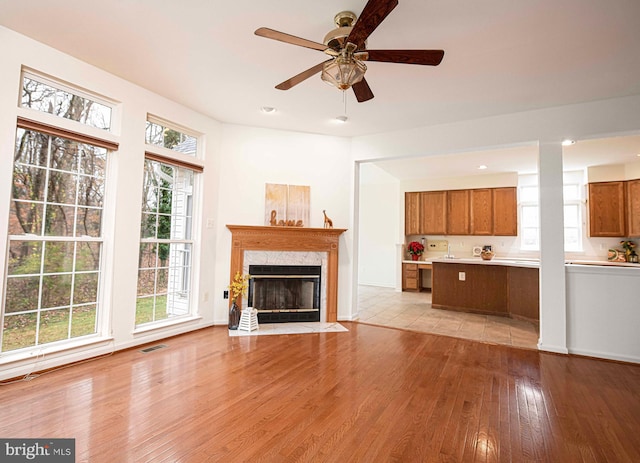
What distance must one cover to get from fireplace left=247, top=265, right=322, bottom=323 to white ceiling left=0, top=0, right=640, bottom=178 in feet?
7.39

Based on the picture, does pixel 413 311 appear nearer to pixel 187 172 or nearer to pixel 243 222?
pixel 243 222

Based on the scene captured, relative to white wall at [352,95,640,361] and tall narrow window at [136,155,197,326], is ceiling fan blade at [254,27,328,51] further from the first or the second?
white wall at [352,95,640,361]

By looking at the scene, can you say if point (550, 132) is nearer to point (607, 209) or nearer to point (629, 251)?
point (607, 209)

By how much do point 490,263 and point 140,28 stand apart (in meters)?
5.79

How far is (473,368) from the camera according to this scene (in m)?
3.06

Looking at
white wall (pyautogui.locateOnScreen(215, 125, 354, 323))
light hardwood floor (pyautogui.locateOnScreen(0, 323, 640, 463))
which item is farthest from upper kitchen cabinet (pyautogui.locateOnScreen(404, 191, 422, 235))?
light hardwood floor (pyautogui.locateOnScreen(0, 323, 640, 463))

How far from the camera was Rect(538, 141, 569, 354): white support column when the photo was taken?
3.61m

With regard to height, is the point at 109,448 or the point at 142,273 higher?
the point at 142,273

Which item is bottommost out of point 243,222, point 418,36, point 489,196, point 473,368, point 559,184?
point 473,368

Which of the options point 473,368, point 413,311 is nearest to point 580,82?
point 473,368

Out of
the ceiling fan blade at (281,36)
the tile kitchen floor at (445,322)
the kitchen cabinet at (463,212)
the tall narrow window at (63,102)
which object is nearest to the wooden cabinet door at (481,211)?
the kitchen cabinet at (463,212)

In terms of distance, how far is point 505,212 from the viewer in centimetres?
693

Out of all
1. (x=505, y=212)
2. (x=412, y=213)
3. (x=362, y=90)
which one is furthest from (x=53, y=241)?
(x=505, y=212)

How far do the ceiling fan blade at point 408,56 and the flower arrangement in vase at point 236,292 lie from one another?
3156 mm
